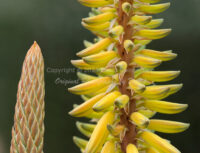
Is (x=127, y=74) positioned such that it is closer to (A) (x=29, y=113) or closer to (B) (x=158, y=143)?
(B) (x=158, y=143)

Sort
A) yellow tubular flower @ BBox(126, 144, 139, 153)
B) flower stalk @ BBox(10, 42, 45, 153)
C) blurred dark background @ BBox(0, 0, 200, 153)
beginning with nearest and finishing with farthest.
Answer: flower stalk @ BBox(10, 42, 45, 153), yellow tubular flower @ BBox(126, 144, 139, 153), blurred dark background @ BBox(0, 0, 200, 153)

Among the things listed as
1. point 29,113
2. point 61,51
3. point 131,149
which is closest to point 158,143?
point 131,149

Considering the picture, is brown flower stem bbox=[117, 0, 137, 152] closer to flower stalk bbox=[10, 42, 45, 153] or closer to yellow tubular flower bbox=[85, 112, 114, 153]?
yellow tubular flower bbox=[85, 112, 114, 153]

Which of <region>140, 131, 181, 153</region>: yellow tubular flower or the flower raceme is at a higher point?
the flower raceme

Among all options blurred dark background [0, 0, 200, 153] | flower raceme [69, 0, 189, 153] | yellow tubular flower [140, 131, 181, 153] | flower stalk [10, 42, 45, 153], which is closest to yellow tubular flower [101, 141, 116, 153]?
flower raceme [69, 0, 189, 153]

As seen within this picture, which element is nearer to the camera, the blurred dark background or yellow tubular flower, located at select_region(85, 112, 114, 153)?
yellow tubular flower, located at select_region(85, 112, 114, 153)

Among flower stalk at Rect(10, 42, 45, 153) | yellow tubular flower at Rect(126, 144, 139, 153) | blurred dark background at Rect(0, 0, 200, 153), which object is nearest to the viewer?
flower stalk at Rect(10, 42, 45, 153)
